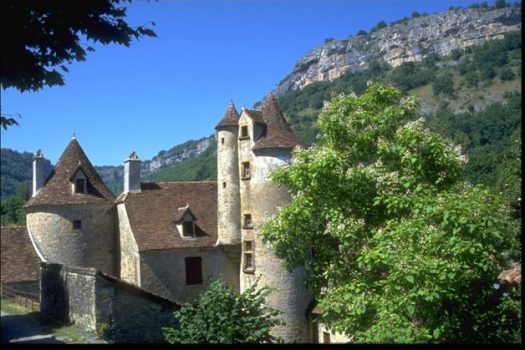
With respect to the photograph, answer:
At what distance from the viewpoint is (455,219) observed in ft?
30.5

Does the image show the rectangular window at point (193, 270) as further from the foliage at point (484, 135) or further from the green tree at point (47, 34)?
the foliage at point (484, 135)

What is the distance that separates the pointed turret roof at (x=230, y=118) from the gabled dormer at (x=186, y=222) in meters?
4.02

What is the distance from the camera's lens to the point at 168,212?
2483 cm

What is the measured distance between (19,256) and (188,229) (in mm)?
7125

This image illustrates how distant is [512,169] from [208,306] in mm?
12505

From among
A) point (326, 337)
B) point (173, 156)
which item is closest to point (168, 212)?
point (326, 337)

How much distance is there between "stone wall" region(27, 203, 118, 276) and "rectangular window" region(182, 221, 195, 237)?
11.5 ft

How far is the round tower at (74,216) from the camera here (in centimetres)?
2366

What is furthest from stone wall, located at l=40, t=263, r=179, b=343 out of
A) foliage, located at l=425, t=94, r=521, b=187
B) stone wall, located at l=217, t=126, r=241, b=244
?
foliage, located at l=425, t=94, r=521, b=187

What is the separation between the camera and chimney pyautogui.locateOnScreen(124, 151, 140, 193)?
24.8m

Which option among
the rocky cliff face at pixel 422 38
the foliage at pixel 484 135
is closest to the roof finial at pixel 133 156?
the foliage at pixel 484 135

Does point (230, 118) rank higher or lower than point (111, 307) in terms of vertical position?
higher

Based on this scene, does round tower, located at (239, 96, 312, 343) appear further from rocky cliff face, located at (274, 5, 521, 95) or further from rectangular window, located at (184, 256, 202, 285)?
rocky cliff face, located at (274, 5, 521, 95)

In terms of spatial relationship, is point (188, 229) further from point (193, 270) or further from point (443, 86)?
point (443, 86)
